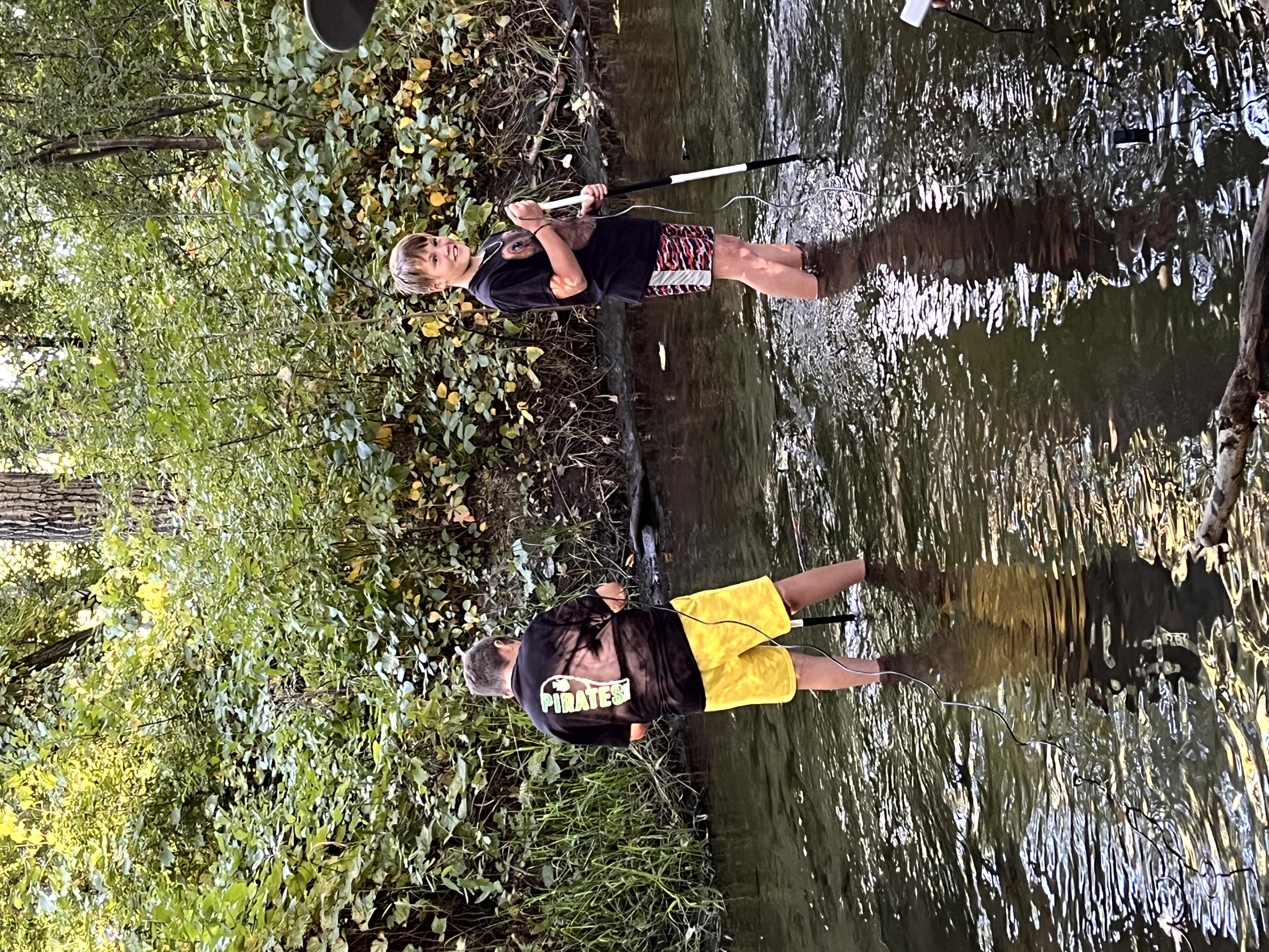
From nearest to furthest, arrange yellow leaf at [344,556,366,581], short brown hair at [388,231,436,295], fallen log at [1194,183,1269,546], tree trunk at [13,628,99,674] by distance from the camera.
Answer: fallen log at [1194,183,1269,546]
short brown hair at [388,231,436,295]
yellow leaf at [344,556,366,581]
tree trunk at [13,628,99,674]

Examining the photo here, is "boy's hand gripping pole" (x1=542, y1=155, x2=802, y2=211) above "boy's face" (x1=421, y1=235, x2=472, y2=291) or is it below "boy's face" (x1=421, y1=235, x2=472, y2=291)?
above

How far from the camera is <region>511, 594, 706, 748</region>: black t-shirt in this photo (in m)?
3.40

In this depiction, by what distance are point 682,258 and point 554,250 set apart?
0.53m

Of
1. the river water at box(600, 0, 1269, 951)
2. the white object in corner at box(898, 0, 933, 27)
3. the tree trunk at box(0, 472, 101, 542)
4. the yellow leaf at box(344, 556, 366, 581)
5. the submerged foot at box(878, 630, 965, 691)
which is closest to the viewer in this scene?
the river water at box(600, 0, 1269, 951)

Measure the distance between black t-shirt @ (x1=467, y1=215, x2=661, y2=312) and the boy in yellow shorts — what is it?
1177mm

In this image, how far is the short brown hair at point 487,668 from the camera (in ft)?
11.8

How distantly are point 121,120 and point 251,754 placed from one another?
4288 mm

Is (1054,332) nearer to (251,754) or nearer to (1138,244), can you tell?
(1138,244)

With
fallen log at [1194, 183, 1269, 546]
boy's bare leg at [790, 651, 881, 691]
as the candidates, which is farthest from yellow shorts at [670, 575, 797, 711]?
fallen log at [1194, 183, 1269, 546]

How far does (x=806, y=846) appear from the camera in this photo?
4090 millimetres

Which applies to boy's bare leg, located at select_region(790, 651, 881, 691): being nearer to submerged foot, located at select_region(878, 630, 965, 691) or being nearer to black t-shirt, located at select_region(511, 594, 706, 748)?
submerged foot, located at select_region(878, 630, 965, 691)

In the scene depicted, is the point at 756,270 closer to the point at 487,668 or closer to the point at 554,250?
the point at 554,250

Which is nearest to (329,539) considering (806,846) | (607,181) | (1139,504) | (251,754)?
(251,754)

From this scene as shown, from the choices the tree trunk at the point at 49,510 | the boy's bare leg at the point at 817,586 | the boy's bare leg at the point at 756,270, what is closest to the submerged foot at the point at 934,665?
the boy's bare leg at the point at 817,586
